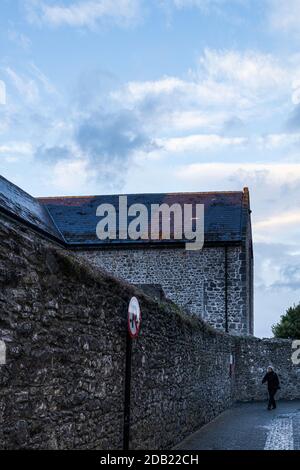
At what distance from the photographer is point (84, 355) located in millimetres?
6328

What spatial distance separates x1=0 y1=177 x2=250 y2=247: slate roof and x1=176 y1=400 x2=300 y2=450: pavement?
9849mm

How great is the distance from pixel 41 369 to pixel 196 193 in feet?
86.1

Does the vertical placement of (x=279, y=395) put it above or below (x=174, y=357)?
below

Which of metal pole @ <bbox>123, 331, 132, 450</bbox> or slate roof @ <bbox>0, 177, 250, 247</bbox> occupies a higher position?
slate roof @ <bbox>0, 177, 250, 247</bbox>

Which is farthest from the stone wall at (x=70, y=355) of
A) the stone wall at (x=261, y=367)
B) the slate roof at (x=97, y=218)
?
the slate roof at (x=97, y=218)

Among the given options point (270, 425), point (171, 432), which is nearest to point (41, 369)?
point (171, 432)

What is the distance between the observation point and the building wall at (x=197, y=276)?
85.9ft

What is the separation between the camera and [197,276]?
26562mm

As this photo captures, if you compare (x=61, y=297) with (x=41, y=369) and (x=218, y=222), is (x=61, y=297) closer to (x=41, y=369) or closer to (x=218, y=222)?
(x=41, y=369)

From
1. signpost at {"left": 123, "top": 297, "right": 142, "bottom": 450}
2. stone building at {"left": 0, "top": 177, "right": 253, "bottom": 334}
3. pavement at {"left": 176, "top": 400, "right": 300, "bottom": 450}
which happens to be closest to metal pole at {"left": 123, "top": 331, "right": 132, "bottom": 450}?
signpost at {"left": 123, "top": 297, "right": 142, "bottom": 450}

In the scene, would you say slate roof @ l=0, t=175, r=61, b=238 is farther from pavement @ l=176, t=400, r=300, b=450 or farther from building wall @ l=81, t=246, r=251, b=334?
pavement @ l=176, t=400, r=300, b=450

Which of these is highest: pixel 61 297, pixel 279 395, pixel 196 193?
pixel 196 193

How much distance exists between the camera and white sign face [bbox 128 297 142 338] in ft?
25.3

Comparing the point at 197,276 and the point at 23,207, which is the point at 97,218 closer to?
the point at 197,276
